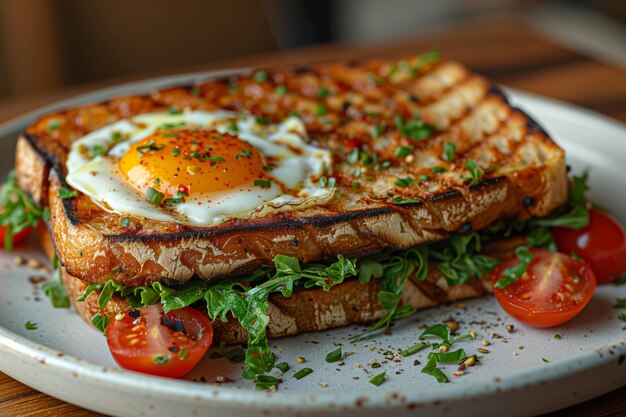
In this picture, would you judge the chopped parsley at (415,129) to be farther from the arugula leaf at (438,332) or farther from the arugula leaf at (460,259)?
the arugula leaf at (438,332)

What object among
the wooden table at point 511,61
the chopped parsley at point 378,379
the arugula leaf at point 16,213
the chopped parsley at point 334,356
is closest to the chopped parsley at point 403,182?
the chopped parsley at point 334,356

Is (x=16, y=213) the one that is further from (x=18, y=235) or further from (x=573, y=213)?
(x=573, y=213)

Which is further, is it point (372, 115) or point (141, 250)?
point (372, 115)

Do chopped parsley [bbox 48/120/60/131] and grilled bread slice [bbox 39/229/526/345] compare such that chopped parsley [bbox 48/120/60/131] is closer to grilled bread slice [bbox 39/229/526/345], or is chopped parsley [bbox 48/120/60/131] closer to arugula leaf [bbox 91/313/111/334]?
grilled bread slice [bbox 39/229/526/345]

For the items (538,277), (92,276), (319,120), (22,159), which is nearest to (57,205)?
(92,276)

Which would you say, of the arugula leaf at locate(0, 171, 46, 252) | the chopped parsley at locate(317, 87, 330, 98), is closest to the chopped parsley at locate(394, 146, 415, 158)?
the chopped parsley at locate(317, 87, 330, 98)

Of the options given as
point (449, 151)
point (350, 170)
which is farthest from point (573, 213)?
A: point (350, 170)

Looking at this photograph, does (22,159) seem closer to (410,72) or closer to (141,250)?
(141,250)
